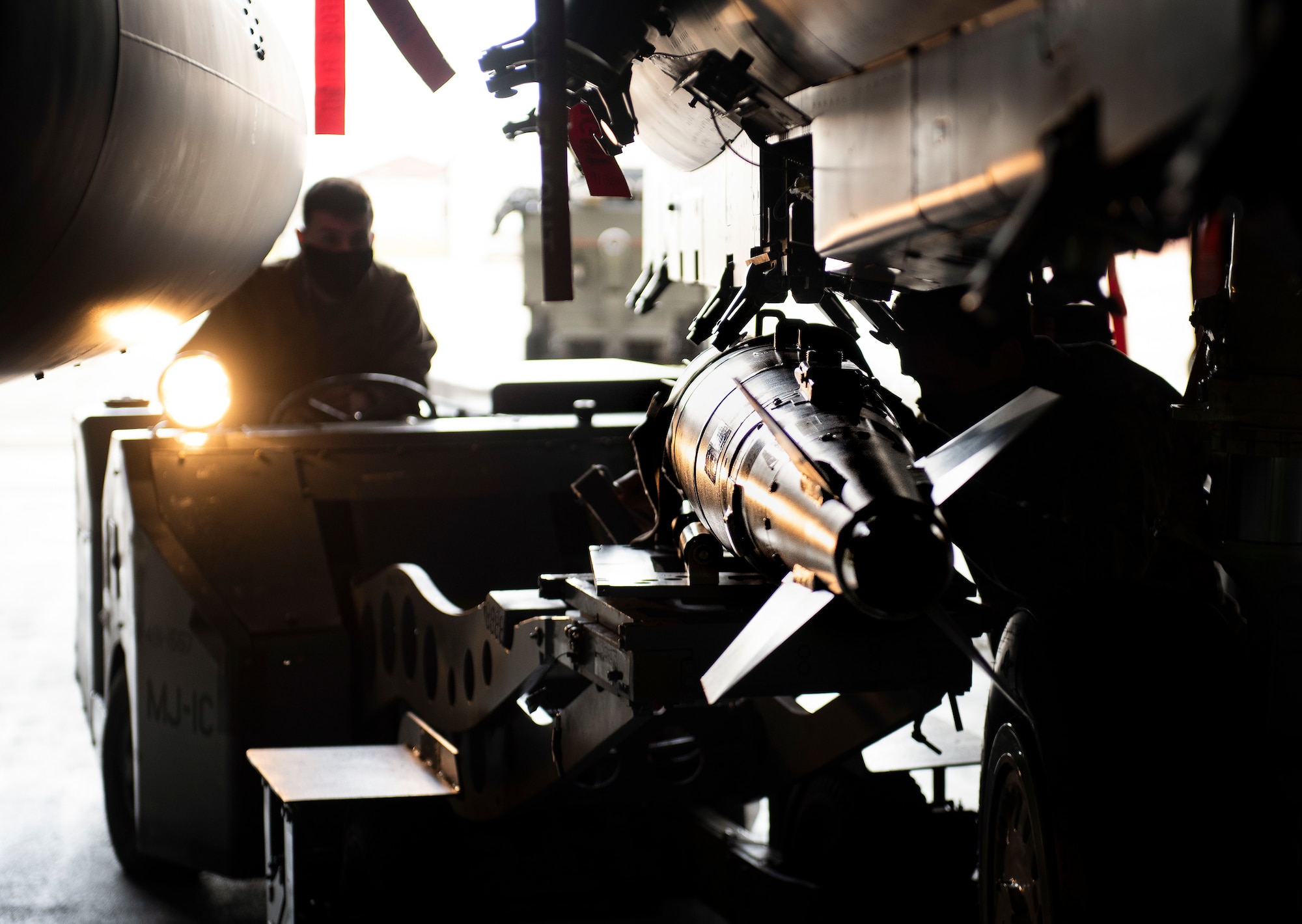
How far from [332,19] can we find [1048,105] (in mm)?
2252

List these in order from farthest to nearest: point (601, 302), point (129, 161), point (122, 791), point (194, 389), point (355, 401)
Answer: point (601, 302)
point (355, 401)
point (122, 791)
point (194, 389)
point (129, 161)

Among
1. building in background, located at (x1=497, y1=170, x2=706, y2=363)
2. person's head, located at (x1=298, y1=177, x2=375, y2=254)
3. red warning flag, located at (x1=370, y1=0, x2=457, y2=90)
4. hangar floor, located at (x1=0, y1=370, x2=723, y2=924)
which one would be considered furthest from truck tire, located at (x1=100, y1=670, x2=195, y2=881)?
building in background, located at (x1=497, y1=170, x2=706, y2=363)

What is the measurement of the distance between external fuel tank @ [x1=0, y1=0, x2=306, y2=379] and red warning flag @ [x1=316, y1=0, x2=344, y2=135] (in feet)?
0.30

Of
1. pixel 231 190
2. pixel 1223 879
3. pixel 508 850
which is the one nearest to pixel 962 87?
pixel 1223 879

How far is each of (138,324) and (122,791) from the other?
2400 millimetres

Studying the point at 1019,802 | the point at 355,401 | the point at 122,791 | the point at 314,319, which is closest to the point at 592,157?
the point at 1019,802

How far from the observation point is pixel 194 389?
14.6 feet

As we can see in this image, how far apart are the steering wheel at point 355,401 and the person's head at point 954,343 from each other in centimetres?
241

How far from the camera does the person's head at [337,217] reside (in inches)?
225

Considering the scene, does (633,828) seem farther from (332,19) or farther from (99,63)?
(99,63)

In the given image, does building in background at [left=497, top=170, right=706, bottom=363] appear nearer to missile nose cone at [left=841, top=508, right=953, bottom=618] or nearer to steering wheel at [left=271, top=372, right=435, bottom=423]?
steering wheel at [left=271, top=372, right=435, bottom=423]

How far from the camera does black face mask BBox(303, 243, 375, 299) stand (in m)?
5.85

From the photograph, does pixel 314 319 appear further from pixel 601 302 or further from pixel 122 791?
pixel 601 302

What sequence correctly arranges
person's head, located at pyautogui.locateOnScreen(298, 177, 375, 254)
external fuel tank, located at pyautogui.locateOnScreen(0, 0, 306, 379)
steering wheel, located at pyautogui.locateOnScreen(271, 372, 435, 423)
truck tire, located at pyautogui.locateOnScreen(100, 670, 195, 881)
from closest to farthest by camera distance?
external fuel tank, located at pyautogui.locateOnScreen(0, 0, 306, 379), truck tire, located at pyautogui.locateOnScreen(100, 670, 195, 881), steering wheel, located at pyautogui.locateOnScreen(271, 372, 435, 423), person's head, located at pyautogui.locateOnScreen(298, 177, 375, 254)
